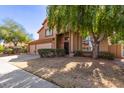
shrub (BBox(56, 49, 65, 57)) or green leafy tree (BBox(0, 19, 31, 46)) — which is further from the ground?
green leafy tree (BBox(0, 19, 31, 46))

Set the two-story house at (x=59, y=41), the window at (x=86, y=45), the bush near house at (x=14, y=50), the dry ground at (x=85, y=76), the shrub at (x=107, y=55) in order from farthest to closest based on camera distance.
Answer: the bush near house at (x=14, y=50), the two-story house at (x=59, y=41), the window at (x=86, y=45), the shrub at (x=107, y=55), the dry ground at (x=85, y=76)

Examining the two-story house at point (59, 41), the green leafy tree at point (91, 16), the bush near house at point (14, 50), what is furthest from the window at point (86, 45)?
the bush near house at point (14, 50)

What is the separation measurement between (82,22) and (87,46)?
844 cm

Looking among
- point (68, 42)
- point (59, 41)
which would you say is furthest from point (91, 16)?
point (59, 41)

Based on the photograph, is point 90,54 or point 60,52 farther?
→ point 60,52

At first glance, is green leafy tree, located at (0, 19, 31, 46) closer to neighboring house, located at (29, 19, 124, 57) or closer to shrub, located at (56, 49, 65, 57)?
neighboring house, located at (29, 19, 124, 57)

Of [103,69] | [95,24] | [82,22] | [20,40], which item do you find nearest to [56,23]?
[82,22]

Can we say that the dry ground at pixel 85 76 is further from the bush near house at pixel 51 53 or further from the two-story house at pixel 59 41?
the bush near house at pixel 51 53

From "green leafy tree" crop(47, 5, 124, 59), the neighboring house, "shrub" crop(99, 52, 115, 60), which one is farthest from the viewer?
the neighboring house

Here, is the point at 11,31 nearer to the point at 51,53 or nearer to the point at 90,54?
the point at 51,53

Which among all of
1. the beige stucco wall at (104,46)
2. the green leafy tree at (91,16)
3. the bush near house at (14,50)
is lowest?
the bush near house at (14,50)

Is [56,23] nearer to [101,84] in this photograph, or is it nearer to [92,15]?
[92,15]

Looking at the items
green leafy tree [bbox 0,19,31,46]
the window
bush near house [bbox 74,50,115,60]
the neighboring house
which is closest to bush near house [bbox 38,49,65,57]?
the neighboring house

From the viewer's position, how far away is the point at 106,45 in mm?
20781
